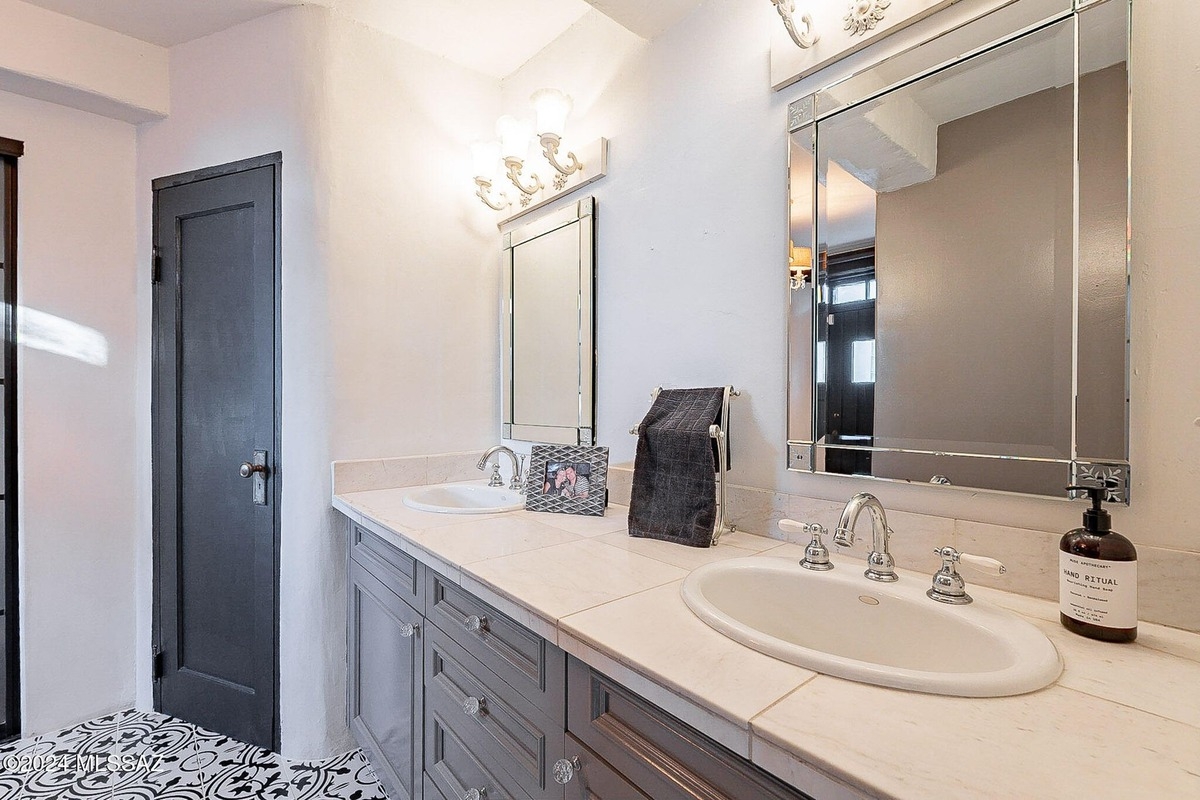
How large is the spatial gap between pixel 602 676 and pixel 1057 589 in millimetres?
726

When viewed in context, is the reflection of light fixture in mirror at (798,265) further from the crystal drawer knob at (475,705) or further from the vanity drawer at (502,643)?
the crystal drawer knob at (475,705)

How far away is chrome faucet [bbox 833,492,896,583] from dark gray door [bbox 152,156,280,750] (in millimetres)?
1706

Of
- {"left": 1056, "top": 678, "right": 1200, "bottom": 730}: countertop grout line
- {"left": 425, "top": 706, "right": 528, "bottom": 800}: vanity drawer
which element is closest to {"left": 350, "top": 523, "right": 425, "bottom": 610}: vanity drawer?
{"left": 425, "top": 706, "right": 528, "bottom": 800}: vanity drawer

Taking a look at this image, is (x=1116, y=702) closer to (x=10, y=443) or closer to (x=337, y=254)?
(x=337, y=254)

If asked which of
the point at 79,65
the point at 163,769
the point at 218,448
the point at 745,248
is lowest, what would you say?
the point at 163,769

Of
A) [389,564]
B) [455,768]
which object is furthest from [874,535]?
[389,564]

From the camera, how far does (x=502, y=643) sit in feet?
3.24

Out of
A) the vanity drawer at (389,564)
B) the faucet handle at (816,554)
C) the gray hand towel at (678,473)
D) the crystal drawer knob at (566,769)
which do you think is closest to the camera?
the crystal drawer knob at (566,769)

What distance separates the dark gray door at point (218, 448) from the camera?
1786mm

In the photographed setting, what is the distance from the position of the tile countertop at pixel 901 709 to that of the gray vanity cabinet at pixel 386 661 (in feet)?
1.69

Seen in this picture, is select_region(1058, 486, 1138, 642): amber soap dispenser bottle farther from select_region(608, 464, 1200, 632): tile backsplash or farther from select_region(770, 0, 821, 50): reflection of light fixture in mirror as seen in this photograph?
Answer: select_region(770, 0, 821, 50): reflection of light fixture in mirror

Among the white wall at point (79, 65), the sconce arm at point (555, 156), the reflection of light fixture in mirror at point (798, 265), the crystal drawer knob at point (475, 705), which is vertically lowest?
the crystal drawer knob at point (475, 705)
